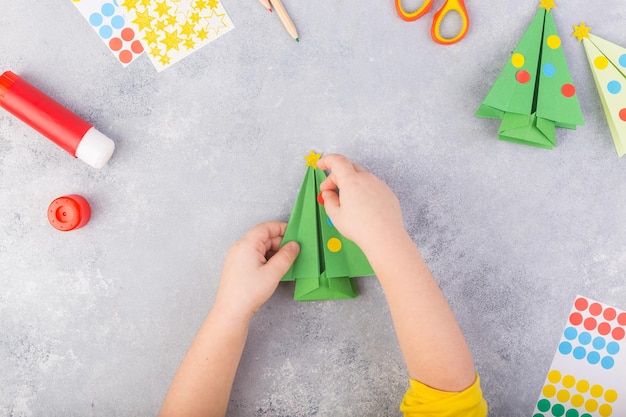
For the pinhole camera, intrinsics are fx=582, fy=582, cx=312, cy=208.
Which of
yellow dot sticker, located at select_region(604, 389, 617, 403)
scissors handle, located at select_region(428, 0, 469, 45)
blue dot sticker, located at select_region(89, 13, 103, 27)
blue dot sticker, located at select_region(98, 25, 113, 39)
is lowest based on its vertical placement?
yellow dot sticker, located at select_region(604, 389, 617, 403)

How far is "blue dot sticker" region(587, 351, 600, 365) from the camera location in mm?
916

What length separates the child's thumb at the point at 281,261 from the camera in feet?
2.75

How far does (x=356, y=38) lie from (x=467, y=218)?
0.33 m

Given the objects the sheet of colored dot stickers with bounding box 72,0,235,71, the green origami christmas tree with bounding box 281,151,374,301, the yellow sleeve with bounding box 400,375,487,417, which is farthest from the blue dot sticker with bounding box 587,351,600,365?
the sheet of colored dot stickers with bounding box 72,0,235,71

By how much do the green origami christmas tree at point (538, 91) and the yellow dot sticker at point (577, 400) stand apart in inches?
15.9

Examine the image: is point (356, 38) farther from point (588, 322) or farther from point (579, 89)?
point (588, 322)

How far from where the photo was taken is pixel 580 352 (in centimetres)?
92

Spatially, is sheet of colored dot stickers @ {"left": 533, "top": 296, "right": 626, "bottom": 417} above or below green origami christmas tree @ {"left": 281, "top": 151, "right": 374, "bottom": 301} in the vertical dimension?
below

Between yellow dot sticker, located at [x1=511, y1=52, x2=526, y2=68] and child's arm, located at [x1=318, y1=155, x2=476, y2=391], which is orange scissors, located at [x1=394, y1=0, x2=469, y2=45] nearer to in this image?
yellow dot sticker, located at [x1=511, y1=52, x2=526, y2=68]

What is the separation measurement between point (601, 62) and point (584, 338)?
1.41 ft

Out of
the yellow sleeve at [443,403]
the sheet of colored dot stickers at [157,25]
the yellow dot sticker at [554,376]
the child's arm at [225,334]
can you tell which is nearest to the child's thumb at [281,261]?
the child's arm at [225,334]

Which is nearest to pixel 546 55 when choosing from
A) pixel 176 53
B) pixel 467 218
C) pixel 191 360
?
pixel 467 218

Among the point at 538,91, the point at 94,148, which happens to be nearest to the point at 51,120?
the point at 94,148

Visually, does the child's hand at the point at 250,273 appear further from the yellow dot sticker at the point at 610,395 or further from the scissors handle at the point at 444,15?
the yellow dot sticker at the point at 610,395
